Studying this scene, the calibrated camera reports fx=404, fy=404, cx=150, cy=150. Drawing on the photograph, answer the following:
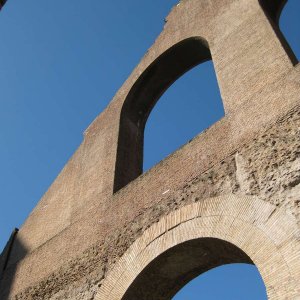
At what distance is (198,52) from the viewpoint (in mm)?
7590

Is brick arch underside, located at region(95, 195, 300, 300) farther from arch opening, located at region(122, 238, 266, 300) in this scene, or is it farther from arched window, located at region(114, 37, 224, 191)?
arched window, located at region(114, 37, 224, 191)

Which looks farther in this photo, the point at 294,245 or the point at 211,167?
the point at 211,167

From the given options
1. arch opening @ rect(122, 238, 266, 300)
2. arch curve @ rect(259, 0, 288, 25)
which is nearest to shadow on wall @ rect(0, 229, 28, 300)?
arch opening @ rect(122, 238, 266, 300)

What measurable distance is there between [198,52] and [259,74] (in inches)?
108

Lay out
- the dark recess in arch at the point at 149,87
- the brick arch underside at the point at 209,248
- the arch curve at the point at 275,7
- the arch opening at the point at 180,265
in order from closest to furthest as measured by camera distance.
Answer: the brick arch underside at the point at 209,248 < the arch opening at the point at 180,265 < the arch curve at the point at 275,7 < the dark recess in arch at the point at 149,87

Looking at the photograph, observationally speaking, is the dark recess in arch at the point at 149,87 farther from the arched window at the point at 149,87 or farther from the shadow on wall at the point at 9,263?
the shadow on wall at the point at 9,263

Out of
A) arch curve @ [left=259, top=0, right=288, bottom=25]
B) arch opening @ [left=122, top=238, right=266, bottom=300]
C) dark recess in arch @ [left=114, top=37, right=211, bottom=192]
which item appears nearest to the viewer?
arch opening @ [left=122, top=238, right=266, bottom=300]

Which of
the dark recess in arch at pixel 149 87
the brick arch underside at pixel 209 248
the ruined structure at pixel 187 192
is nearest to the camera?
the brick arch underside at pixel 209 248

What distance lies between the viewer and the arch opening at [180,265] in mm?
4375

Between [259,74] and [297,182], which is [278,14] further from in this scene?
[297,182]

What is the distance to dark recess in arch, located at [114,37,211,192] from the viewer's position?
7258mm

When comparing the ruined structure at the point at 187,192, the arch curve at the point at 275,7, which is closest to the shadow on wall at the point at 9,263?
the ruined structure at the point at 187,192

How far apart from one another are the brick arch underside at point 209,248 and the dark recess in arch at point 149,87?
8.07ft

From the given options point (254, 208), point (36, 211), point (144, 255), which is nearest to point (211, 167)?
point (254, 208)
